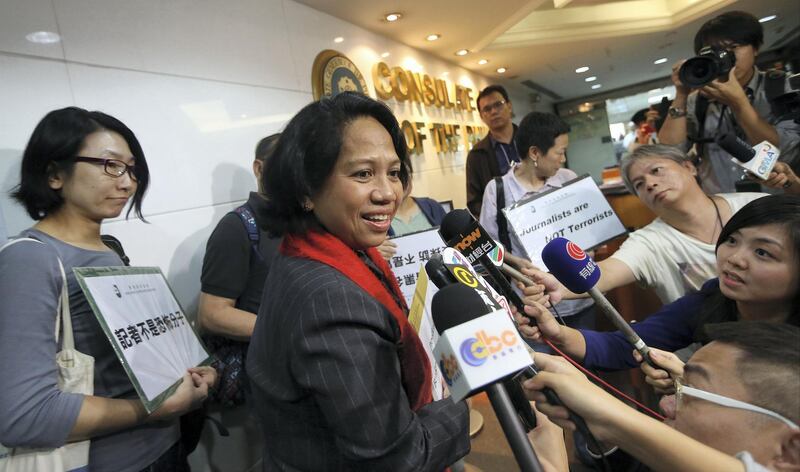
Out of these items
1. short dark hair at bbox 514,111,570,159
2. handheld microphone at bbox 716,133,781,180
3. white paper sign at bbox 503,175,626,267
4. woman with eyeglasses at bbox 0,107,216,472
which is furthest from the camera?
short dark hair at bbox 514,111,570,159

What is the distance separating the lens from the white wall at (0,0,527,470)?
1767 mm

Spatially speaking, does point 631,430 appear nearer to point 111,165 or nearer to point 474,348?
point 474,348

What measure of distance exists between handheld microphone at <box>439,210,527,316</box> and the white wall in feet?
5.19

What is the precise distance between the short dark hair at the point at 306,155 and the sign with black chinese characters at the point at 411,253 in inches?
40.1

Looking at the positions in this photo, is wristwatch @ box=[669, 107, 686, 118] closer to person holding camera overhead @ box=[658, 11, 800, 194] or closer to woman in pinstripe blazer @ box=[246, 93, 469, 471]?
person holding camera overhead @ box=[658, 11, 800, 194]

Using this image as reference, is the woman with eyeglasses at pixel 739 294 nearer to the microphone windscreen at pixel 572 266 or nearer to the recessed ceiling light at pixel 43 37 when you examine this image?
the microphone windscreen at pixel 572 266

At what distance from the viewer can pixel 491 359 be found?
526 millimetres

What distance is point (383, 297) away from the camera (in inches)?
35.0

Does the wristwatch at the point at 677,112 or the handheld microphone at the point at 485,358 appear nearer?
the handheld microphone at the point at 485,358

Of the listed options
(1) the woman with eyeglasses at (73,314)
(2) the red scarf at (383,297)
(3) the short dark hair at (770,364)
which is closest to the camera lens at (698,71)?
(3) the short dark hair at (770,364)

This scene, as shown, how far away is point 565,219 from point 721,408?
1.27 metres

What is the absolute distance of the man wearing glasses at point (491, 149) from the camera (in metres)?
3.53

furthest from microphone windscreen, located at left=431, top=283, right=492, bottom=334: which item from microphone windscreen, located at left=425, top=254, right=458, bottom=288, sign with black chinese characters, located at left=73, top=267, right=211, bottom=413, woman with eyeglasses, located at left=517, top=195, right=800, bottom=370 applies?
sign with black chinese characters, located at left=73, top=267, right=211, bottom=413

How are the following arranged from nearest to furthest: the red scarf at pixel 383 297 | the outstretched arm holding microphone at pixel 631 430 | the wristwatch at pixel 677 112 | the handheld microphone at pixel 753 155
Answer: the outstretched arm holding microphone at pixel 631 430
the red scarf at pixel 383 297
the handheld microphone at pixel 753 155
the wristwatch at pixel 677 112
